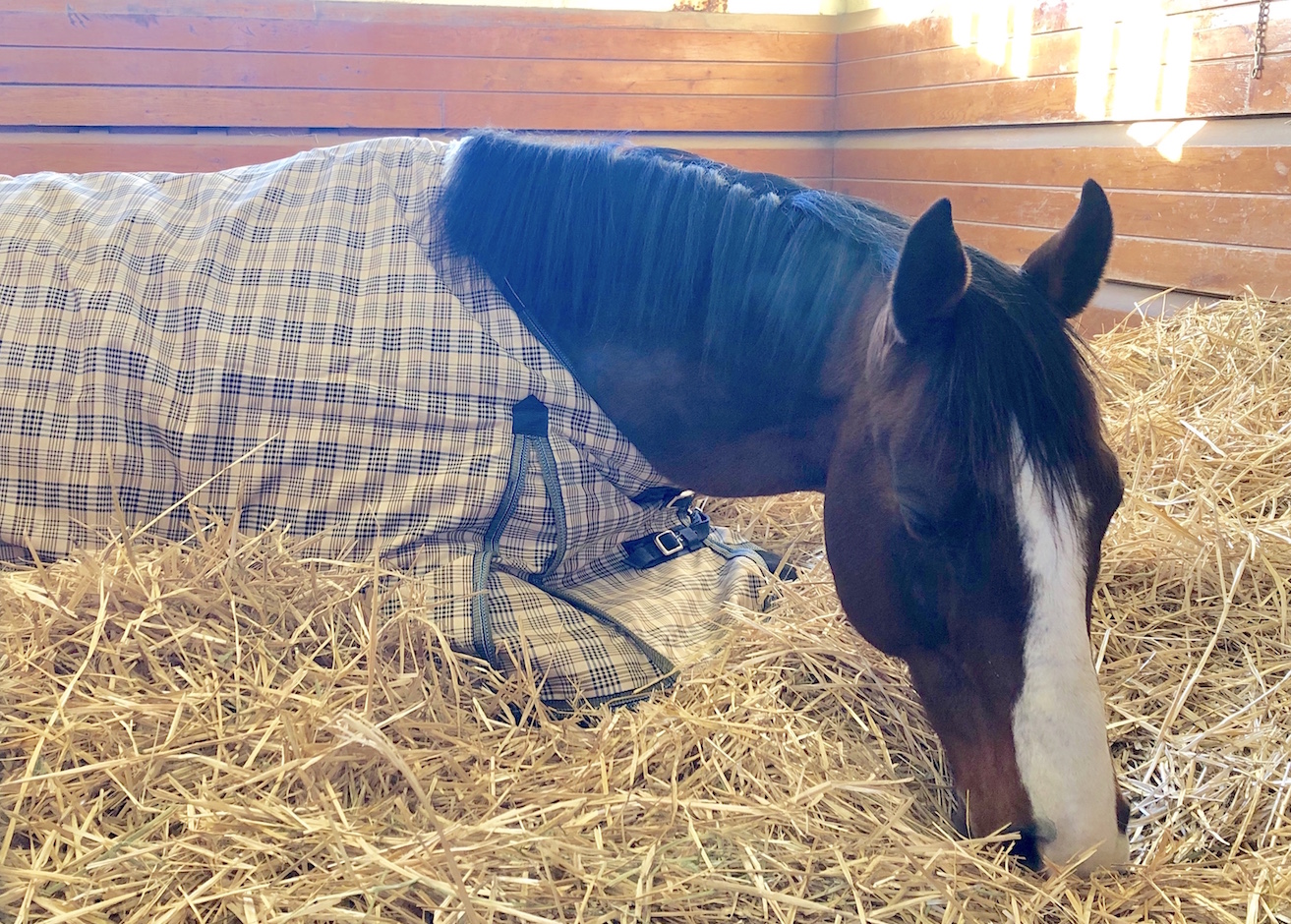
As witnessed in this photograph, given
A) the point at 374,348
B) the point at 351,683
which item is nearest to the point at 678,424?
the point at 374,348

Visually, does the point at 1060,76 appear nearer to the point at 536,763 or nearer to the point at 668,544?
the point at 668,544

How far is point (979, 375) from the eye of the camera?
0.95 m

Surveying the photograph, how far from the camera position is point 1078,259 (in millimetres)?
1123

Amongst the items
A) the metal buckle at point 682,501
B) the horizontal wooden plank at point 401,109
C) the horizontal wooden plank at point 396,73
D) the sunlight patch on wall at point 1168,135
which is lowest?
the metal buckle at point 682,501

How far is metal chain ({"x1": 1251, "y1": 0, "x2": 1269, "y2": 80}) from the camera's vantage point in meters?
2.39

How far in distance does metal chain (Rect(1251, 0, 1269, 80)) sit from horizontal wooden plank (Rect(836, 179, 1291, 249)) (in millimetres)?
318

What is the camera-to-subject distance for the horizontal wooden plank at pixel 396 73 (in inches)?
142

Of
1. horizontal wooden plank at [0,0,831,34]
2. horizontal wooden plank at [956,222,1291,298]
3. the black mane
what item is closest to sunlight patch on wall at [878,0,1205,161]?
horizontal wooden plank at [956,222,1291,298]

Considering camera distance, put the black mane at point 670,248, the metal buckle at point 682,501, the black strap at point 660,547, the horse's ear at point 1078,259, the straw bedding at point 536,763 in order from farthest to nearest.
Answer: the metal buckle at point 682,501
the black strap at point 660,547
the black mane at point 670,248
the horse's ear at point 1078,259
the straw bedding at point 536,763

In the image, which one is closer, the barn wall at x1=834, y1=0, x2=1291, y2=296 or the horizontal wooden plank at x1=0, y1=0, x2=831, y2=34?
the barn wall at x1=834, y1=0, x2=1291, y2=296

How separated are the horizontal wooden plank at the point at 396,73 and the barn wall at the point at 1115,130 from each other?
659 millimetres

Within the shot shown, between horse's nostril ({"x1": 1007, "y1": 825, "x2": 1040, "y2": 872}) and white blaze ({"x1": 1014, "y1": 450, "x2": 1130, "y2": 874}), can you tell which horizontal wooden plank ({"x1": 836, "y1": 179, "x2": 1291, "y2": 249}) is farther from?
horse's nostril ({"x1": 1007, "y1": 825, "x2": 1040, "y2": 872})

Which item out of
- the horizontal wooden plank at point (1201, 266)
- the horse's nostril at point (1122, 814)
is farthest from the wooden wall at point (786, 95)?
the horse's nostril at point (1122, 814)

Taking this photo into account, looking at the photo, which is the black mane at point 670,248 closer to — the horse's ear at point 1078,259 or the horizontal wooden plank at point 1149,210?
the horse's ear at point 1078,259
